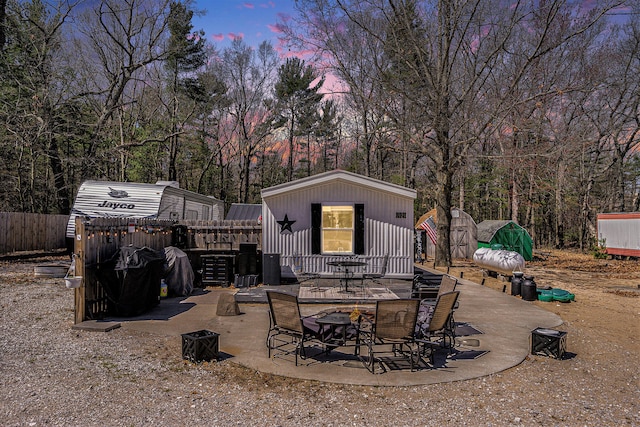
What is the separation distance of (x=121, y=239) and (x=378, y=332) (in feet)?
19.5

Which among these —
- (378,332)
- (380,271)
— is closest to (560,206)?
(380,271)

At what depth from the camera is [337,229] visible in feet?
37.9

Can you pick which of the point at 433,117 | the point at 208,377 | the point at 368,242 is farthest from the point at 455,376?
the point at 433,117

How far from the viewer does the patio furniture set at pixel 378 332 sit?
5.12 m

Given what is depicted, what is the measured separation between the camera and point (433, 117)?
15.4 metres

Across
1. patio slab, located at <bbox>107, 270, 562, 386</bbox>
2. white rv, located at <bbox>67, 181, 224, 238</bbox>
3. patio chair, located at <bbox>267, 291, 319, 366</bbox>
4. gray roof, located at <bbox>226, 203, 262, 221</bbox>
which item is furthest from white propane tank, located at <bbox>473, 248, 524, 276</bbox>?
gray roof, located at <bbox>226, 203, 262, 221</bbox>

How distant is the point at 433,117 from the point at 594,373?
1155cm

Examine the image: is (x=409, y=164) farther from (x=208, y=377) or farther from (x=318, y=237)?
(x=208, y=377)

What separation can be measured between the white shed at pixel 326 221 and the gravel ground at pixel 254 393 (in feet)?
17.5

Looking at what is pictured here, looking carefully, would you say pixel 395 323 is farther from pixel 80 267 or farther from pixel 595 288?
pixel 595 288

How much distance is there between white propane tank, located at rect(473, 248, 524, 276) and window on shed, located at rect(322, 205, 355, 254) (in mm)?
Answer: 5150

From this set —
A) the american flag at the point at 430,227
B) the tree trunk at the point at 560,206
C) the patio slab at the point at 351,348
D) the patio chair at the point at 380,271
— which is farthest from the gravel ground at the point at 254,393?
the tree trunk at the point at 560,206

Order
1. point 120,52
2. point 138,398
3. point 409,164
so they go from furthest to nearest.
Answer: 1. point 409,164
2. point 120,52
3. point 138,398

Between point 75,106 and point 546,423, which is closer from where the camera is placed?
point 546,423
